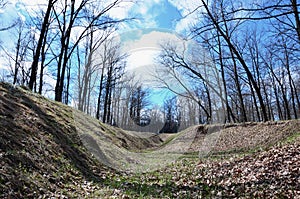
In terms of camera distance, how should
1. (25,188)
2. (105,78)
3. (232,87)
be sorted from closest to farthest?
(25,188), (105,78), (232,87)

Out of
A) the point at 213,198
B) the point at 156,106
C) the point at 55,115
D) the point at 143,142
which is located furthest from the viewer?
the point at 143,142

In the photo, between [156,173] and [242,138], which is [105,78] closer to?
[242,138]

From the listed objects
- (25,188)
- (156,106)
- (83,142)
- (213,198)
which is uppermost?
(156,106)

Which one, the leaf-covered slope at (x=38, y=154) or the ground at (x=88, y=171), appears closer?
the leaf-covered slope at (x=38, y=154)

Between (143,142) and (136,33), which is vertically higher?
(136,33)

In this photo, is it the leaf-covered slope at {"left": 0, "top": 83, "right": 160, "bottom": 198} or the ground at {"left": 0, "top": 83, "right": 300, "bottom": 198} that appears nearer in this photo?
the leaf-covered slope at {"left": 0, "top": 83, "right": 160, "bottom": 198}

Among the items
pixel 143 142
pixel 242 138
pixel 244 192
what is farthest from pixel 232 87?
pixel 244 192

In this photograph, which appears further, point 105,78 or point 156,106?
point 105,78

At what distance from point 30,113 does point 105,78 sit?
17.7m

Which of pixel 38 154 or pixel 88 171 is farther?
pixel 88 171

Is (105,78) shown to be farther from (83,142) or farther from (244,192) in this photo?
(244,192)

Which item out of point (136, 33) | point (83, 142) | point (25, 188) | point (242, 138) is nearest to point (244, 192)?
point (25, 188)

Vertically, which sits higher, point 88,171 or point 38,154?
point 38,154

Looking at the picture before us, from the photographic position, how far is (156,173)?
780cm
